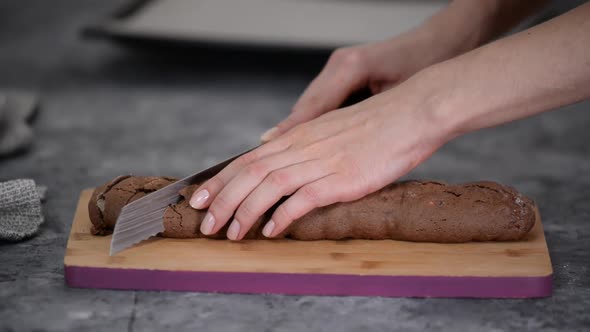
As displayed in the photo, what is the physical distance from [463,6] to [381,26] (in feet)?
3.01

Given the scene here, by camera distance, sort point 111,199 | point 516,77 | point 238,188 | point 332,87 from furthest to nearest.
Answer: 1. point 332,87
2. point 111,199
3. point 238,188
4. point 516,77

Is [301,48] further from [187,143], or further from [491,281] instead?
[491,281]

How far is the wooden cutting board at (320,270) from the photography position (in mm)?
1699

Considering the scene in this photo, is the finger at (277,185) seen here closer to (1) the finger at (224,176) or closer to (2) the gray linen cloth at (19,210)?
(1) the finger at (224,176)

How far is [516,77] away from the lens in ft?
5.41

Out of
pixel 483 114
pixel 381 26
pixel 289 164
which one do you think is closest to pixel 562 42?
pixel 483 114

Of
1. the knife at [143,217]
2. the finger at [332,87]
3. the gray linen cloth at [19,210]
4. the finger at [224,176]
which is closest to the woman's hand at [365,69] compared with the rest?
the finger at [332,87]

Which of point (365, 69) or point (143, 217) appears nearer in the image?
point (143, 217)

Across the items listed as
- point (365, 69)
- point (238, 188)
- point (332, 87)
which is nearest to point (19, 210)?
point (238, 188)

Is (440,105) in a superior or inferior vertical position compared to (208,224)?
superior

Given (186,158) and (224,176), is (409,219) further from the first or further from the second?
(186,158)

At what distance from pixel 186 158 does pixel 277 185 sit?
0.80 m

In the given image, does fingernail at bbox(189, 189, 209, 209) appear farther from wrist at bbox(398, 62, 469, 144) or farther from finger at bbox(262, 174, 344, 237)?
wrist at bbox(398, 62, 469, 144)

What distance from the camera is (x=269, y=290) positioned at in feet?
5.67
